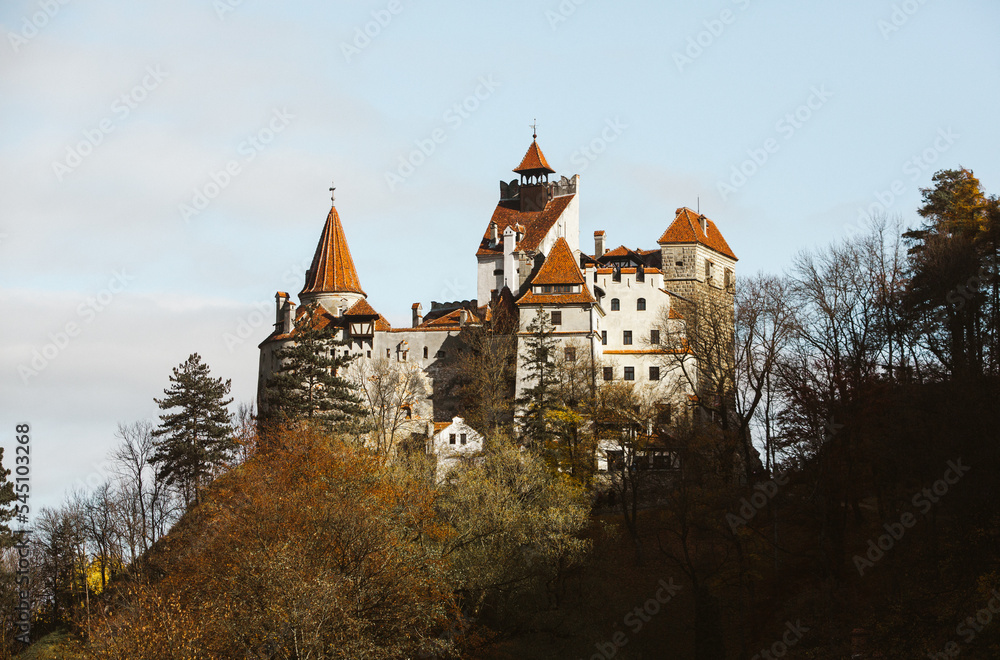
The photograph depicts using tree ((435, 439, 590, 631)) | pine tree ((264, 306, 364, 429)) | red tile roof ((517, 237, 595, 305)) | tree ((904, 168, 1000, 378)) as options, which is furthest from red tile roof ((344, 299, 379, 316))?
tree ((904, 168, 1000, 378))

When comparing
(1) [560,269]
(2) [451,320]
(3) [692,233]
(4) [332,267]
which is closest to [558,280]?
(1) [560,269]

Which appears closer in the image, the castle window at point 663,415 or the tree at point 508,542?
the tree at point 508,542

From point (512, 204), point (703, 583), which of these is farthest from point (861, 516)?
point (512, 204)

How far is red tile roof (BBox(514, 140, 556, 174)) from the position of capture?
87812mm

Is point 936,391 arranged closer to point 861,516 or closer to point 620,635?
point 861,516

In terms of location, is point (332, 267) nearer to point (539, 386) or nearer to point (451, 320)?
point (451, 320)

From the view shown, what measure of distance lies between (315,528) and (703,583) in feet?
55.4

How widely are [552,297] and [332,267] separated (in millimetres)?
18429

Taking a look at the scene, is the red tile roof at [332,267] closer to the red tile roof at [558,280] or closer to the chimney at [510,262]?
the chimney at [510,262]

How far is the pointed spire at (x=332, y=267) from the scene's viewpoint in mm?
82250

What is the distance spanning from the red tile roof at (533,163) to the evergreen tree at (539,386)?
18564 mm

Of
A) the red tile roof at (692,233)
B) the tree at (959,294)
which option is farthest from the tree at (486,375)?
the tree at (959,294)

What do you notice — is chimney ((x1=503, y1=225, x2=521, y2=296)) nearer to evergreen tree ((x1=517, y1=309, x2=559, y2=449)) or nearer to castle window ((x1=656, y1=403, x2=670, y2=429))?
evergreen tree ((x1=517, y1=309, x2=559, y2=449))

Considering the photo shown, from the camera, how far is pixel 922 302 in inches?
→ 1909
